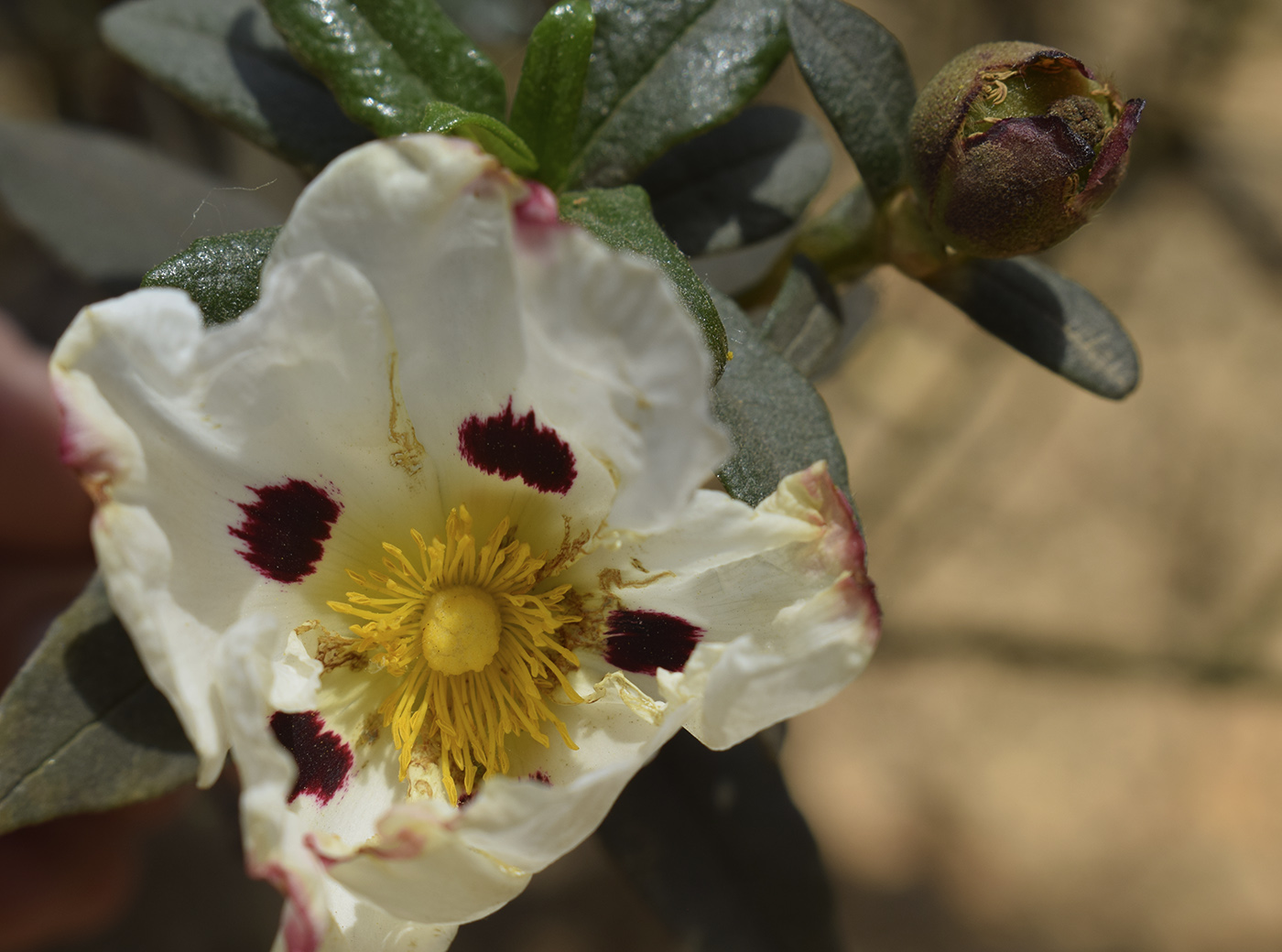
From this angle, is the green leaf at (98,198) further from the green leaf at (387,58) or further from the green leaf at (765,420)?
the green leaf at (765,420)

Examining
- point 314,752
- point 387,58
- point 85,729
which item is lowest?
point 85,729

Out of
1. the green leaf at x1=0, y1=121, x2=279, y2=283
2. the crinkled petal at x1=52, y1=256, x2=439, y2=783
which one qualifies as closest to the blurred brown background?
the green leaf at x1=0, y1=121, x2=279, y2=283

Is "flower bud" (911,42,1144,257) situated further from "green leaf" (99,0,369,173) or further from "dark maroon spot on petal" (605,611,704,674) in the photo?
"green leaf" (99,0,369,173)

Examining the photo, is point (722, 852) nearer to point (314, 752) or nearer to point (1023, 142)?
point (314, 752)

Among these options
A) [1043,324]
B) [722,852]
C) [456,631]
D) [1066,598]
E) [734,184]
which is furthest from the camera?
[1066,598]

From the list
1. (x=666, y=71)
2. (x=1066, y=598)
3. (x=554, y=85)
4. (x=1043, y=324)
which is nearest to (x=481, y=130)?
(x=554, y=85)

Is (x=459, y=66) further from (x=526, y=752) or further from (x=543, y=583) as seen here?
(x=526, y=752)

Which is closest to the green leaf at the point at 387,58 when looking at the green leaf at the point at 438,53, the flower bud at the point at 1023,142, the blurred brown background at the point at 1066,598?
the green leaf at the point at 438,53
